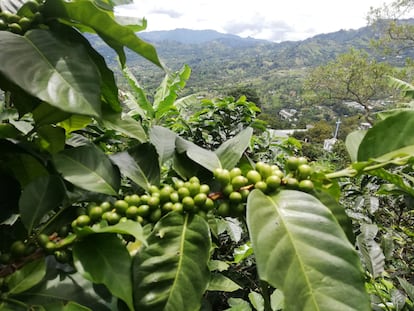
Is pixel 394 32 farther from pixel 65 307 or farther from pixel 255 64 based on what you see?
pixel 255 64

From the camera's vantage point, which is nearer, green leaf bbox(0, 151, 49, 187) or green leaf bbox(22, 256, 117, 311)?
green leaf bbox(22, 256, 117, 311)

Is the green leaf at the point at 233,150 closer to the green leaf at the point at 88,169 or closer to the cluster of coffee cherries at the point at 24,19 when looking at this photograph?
the green leaf at the point at 88,169

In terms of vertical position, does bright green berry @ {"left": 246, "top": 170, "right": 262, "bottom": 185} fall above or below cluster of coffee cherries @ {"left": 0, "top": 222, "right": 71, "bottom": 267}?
above

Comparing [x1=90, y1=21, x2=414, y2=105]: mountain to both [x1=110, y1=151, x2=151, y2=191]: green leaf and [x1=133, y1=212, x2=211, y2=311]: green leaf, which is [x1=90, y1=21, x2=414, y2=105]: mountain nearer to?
[x1=110, y1=151, x2=151, y2=191]: green leaf

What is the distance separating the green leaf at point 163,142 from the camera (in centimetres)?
67

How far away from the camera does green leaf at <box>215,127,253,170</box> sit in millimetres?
604

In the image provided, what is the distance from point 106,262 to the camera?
43 cm

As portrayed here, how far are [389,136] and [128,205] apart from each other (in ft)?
1.40

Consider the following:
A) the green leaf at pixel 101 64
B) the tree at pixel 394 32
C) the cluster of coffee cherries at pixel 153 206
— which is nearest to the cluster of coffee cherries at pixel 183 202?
the cluster of coffee cherries at pixel 153 206

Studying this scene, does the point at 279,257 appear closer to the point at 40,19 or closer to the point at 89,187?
the point at 89,187

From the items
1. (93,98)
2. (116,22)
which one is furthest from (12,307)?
(116,22)

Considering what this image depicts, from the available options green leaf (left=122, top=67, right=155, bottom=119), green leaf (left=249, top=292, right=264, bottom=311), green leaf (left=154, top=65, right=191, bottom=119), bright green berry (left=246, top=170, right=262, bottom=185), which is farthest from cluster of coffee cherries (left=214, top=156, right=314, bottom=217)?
green leaf (left=122, top=67, right=155, bottom=119)

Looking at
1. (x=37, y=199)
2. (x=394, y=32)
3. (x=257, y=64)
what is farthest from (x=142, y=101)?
(x=257, y=64)

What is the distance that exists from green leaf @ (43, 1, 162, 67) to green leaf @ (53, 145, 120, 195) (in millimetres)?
188
